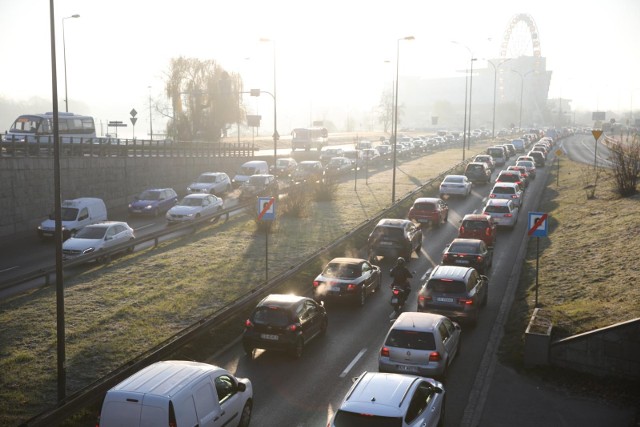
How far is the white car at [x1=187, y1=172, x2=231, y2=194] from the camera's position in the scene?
150ft

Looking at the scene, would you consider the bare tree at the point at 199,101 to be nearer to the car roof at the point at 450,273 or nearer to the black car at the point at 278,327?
the car roof at the point at 450,273

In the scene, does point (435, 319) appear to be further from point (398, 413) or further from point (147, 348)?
point (147, 348)

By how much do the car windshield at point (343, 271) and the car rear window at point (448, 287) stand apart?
Result: 314cm

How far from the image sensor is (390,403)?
10.3 meters

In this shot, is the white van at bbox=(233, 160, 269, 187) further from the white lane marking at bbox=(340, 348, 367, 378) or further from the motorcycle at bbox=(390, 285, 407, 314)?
the white lane marking at bbox=(340, 348, 367, 378)

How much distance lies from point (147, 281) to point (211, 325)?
253 inches

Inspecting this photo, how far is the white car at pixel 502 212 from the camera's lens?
107 feet

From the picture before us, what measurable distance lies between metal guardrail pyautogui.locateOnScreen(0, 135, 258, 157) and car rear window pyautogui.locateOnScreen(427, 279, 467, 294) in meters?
26.1

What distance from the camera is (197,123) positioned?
260ft

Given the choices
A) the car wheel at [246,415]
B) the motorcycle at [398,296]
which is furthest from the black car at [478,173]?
the car wheel at [246,415]

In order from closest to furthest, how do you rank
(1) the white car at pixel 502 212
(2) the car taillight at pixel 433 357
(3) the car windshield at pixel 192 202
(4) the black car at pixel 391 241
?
1. (2) the car taillight at pixel 433 357
2. (4) the black car at pixel 391 241
3. (1) the white car at pixel 502 212
4. (3) the car windshield at pixel 192 202

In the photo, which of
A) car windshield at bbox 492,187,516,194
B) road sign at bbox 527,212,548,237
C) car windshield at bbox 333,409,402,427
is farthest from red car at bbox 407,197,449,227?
car windshield at bbox 333,409,402,427


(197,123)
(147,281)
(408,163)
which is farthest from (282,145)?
(147,281)

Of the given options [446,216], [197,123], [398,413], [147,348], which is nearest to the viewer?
[398,413]
